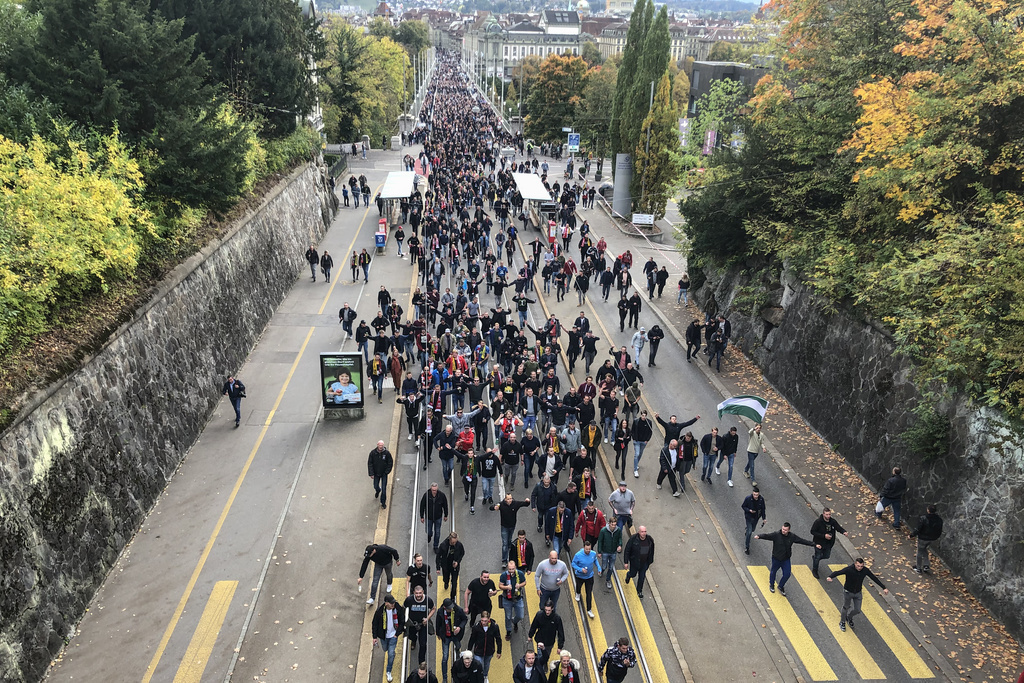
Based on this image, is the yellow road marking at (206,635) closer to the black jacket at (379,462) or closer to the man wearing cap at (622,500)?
the black jacket at (379,462)

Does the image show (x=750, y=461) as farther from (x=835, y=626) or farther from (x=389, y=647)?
(x=389, y=647)

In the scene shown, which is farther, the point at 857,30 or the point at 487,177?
the point at 487,177

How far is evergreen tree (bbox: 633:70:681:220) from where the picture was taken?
41375mm

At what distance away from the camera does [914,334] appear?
15891 millimetres

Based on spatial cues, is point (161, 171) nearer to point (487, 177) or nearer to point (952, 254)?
point (952, 254)

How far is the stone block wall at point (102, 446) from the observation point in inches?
443

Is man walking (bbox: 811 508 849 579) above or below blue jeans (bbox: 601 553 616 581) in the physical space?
above

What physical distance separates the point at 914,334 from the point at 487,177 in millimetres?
39568

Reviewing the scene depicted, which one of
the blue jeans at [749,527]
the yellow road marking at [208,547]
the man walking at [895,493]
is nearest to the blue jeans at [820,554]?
the blue jeans at [749,527]

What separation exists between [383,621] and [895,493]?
32.6 ft

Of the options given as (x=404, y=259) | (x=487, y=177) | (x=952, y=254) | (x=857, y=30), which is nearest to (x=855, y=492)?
(x=952, y=254)

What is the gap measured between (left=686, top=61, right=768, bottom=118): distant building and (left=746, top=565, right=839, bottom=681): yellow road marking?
46841 millimetres

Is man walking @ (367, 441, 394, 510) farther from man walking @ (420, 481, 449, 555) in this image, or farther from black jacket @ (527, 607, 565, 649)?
black jacket @ (527, 607, 565, 649)

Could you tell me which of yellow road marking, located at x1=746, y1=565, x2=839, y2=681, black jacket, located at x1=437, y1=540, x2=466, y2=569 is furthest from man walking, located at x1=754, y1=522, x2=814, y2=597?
black jacket, located at x1=437, y1=540, x2=466, y2=569
